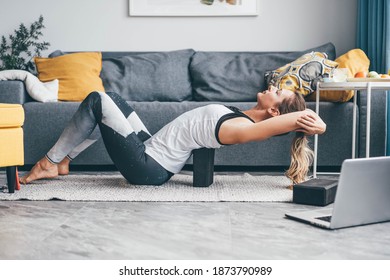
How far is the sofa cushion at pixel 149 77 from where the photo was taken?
14.0 ft

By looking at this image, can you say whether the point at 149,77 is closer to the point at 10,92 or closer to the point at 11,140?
the point at 10,92

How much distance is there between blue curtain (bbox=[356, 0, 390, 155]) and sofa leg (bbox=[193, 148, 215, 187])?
1390 millimetres

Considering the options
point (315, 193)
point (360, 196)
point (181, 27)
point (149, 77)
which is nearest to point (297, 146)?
point (315, 193)

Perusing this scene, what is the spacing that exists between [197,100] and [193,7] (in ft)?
2.76

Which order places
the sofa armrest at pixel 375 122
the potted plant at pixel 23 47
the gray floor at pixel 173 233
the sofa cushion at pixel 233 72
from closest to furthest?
the gray floor at pixel 173 233
the sofa armrest at pixel 375 122
the sofa cushion at pixel 233 72
the potted plant at pixel 23 47

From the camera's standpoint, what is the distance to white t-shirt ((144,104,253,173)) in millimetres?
2977

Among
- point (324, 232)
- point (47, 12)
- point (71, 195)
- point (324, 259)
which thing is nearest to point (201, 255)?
point (324, 259)

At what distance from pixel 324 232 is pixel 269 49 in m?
2.75

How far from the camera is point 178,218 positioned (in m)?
2.41

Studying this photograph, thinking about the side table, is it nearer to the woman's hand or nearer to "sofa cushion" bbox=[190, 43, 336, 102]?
the woman's hand

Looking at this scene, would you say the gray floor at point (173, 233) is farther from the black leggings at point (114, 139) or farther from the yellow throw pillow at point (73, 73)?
the yellow throw pillow at point (73, 73)

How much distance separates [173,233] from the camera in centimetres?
216

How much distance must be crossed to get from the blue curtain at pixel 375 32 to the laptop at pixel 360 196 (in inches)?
68.3

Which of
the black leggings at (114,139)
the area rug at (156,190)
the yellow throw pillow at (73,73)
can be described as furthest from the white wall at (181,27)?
the black leggings at (114,139)
